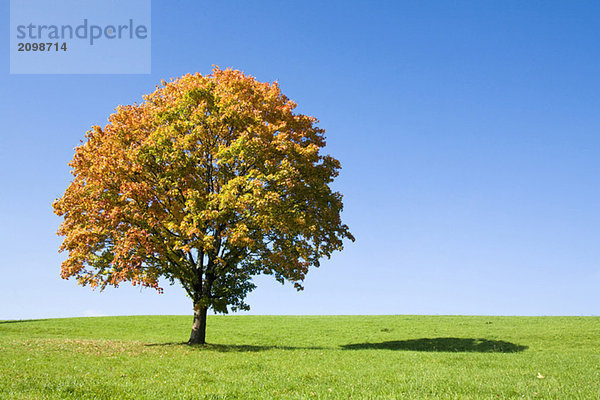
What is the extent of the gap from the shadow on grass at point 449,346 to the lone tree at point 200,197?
8124 millimetres

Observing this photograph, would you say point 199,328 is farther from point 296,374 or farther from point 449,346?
point 449,346

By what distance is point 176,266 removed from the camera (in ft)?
101

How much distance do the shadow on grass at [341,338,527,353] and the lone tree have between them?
812 centimetres

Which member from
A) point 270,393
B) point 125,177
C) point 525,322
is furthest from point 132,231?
point 525,322

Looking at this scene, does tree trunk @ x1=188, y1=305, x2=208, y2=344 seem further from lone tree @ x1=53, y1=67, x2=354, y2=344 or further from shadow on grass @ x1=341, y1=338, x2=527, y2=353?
shadow on grass @ x1=341, y1=338, x2=527, y2=353

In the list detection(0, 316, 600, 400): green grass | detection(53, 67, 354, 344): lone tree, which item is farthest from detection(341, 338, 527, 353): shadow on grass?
detection(53, 67, 354, 344): lone tree

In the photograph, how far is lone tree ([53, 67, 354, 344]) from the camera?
92.4 ft

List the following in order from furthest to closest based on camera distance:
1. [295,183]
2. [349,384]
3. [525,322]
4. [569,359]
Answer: [525,322]
[295,183]
[569,359]
[349,384]

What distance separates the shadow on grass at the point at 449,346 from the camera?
102 ft

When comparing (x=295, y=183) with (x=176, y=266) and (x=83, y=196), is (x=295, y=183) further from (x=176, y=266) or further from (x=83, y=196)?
(x=83, y=196)

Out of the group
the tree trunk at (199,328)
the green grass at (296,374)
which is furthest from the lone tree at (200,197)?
the green grass at (296,374)

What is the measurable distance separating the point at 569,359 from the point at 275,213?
18190mm

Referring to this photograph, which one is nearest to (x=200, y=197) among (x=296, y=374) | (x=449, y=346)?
(x=296, y=374)

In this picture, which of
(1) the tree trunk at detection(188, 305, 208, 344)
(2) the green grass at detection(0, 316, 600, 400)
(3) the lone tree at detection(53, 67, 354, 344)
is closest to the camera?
(2) the green grass at detection(0, 316, 600, 400)
